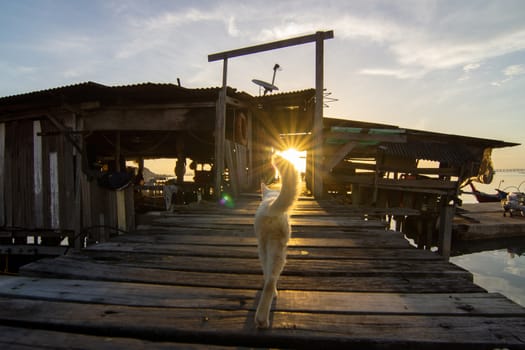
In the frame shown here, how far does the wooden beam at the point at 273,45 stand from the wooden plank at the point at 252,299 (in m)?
7.40

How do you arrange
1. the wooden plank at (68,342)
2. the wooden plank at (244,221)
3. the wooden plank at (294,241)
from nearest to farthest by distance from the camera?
the wooden plank at (68,342), the wooden plank at (294,241), the wooden plank at (244,221)

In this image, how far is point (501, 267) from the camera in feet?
38.9

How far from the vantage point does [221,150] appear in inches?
297

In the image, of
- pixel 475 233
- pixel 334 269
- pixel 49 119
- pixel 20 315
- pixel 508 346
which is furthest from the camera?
pixel 475 233

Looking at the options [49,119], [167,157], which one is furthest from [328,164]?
[167,157]

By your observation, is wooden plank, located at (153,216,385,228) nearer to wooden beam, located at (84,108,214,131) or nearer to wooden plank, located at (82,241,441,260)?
wooden plank, located at (82,241,441,260)

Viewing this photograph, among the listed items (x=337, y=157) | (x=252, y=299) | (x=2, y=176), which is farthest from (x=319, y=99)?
(x=2, y=176)

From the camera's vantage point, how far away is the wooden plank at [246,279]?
2.03 metres

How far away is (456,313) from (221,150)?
6682mm

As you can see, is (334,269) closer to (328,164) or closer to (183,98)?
(328,164)

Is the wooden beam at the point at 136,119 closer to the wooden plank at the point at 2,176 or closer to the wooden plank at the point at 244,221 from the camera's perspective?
the wooden plank at the point at 2,176

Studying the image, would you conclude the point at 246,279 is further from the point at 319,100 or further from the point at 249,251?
the point at 319,100

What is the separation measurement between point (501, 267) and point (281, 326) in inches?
628

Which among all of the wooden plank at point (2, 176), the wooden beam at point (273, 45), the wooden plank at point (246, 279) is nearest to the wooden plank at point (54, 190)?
the wooden plank at point (2, 176)
